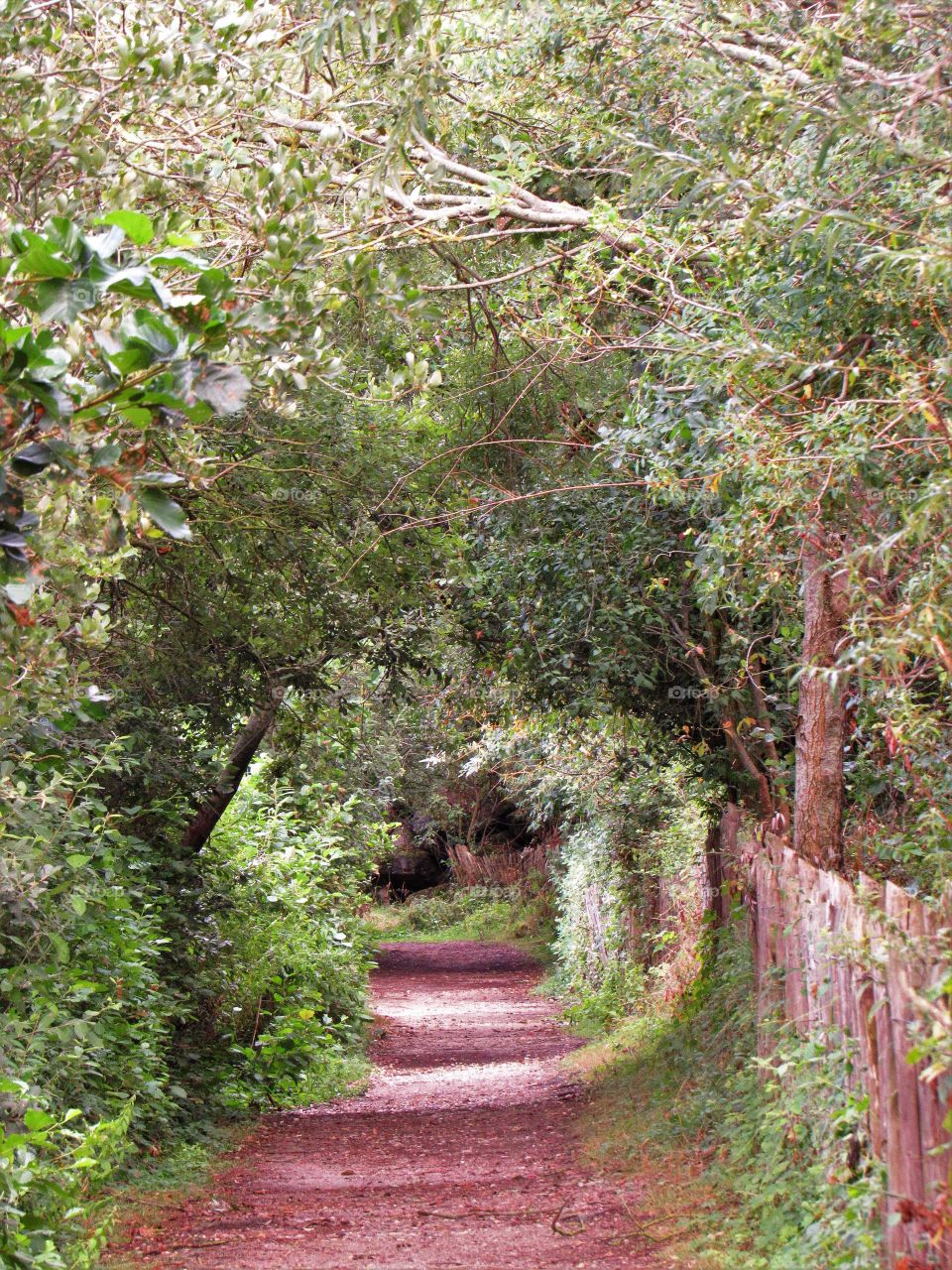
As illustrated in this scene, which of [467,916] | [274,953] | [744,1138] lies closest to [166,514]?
[744,1138]

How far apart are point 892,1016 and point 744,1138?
2.88 metres

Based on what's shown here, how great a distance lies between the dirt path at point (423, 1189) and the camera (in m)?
6.39

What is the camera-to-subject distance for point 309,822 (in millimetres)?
14945

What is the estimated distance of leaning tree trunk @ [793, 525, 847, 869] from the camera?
7.35 m

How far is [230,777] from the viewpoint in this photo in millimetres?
10609

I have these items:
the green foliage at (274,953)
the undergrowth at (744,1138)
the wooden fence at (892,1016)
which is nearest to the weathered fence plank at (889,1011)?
the wooden fence at (892,1016)

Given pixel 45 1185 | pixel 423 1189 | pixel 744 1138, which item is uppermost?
pixel 45 1185

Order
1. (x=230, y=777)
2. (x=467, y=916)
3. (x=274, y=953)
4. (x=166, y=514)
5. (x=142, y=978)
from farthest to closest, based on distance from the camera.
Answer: (x=467, y=916) → (x=274, y=953) → (x=230, y=777) → (x=142, y=978) → (x=166, y=514)

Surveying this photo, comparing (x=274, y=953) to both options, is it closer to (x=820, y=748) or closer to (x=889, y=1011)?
(x=820, y=748)

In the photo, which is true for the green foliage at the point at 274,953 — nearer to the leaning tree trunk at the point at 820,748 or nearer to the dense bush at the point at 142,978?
the dense bush at the point at 142,978

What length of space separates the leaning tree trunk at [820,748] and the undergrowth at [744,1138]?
43.9 inches

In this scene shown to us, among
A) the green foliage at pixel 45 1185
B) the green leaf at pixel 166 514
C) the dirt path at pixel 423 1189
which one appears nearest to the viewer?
the green leaf at pixel 166 514

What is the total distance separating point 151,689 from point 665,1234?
5.29m

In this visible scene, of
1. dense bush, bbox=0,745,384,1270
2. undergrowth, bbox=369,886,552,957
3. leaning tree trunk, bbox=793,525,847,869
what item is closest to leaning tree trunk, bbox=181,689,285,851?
dense bush, bbox=0,745,384,1270
